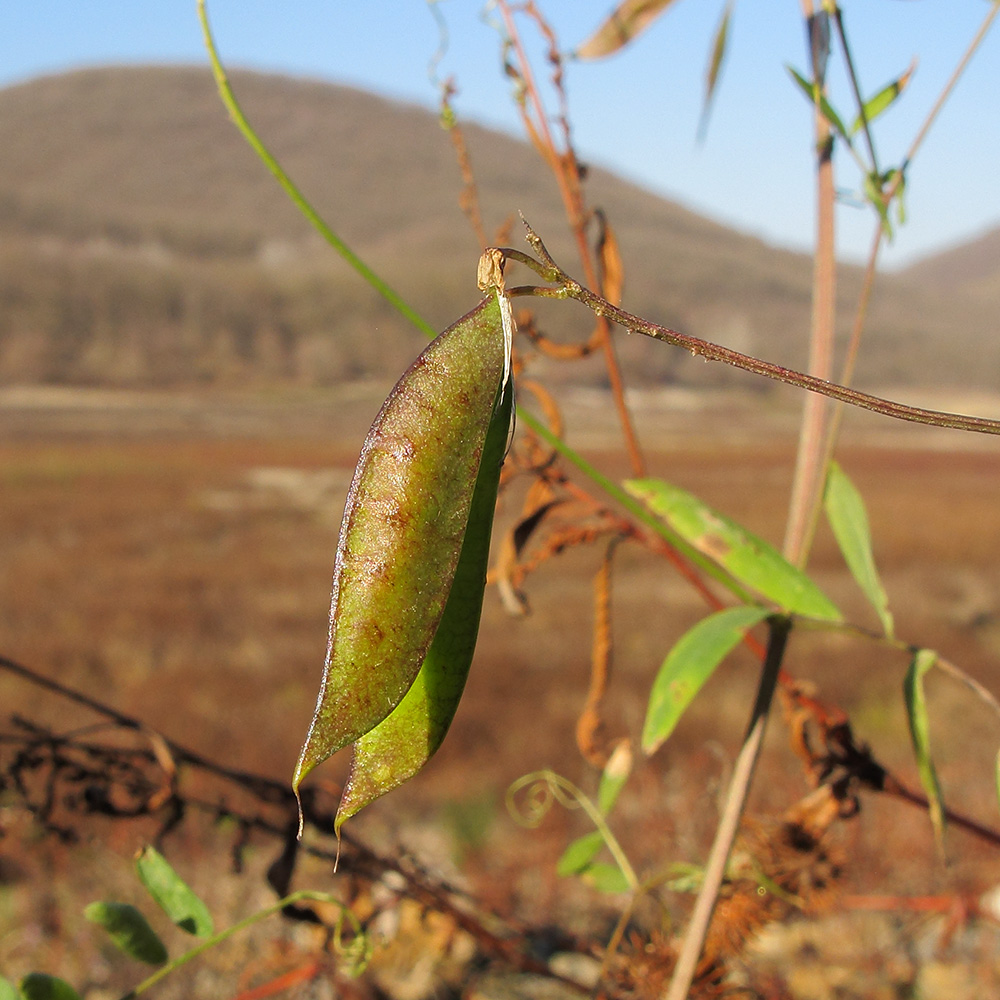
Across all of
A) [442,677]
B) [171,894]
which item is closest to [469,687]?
[171,894]

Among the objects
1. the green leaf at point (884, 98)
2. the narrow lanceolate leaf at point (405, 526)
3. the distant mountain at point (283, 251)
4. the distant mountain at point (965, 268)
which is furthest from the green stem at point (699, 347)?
the distant mountain at point (965, 268)

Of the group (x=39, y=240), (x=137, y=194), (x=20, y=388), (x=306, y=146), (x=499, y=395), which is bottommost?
(x=20, y=388)

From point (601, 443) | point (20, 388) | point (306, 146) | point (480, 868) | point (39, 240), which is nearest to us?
point (480, 868)

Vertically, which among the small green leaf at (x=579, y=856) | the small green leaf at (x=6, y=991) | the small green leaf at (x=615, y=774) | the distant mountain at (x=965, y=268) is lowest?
the small green leaf at (x=579, y=856)

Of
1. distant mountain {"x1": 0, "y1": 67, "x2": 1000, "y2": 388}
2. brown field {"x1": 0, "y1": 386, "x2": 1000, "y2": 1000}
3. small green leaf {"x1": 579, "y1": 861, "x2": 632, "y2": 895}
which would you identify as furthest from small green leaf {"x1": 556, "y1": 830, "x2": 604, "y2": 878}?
distant mountain {"x1": 0, "y1": 67, "x2": 1000, "y2": 388}

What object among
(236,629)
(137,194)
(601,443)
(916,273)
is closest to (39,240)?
(137,194)

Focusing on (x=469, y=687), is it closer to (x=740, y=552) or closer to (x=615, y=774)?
(x=615, y=774)

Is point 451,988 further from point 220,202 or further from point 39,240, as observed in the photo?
point 220,202

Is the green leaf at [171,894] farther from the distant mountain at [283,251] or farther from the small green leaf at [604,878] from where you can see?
the distant mountain at [283,251]
